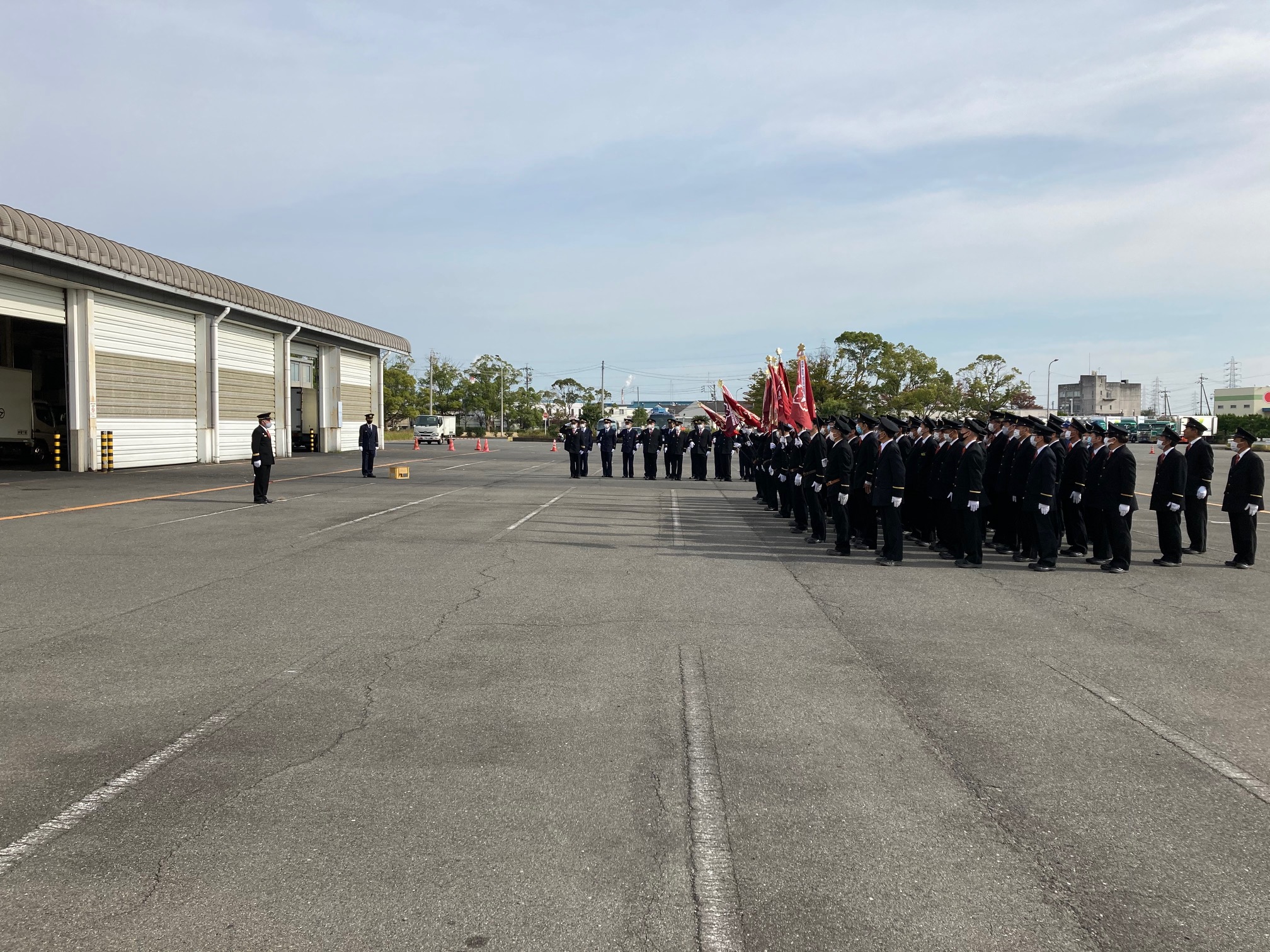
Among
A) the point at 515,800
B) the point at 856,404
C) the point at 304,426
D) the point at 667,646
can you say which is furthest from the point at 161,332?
the point at 856,404

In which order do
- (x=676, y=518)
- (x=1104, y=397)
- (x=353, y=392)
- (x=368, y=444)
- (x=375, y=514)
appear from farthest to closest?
(x=1104, y=397) < (x=353, y=392) < (x=368, y=444) < (x=676, y=518) < (x=375, y=514)

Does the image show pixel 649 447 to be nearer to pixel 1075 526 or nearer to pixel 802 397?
pixel 802 397

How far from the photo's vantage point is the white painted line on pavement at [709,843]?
3170 mm

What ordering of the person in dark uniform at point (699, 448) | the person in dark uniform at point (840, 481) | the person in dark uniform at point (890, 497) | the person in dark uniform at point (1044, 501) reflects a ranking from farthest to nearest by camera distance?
the person in dark uniform at point (699, 448) < the person in dark uniform at point (840, 481) < the person in dark uniform at point (890, 497) < the person in dark uniform at point (1044, 501)

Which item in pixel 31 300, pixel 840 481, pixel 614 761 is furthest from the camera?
pixel 31 300

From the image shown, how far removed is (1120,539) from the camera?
1168 centimetres

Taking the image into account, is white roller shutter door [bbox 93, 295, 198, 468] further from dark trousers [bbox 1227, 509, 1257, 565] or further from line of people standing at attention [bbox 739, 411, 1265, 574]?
dark trousers [bbox 1227, 509, 1257, 565]

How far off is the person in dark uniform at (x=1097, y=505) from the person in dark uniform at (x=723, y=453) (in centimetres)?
1700

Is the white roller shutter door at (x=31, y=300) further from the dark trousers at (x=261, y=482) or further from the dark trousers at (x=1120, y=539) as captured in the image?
the dark trousers at (x=1120, y=539)

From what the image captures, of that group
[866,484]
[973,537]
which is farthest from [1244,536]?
[866,484]

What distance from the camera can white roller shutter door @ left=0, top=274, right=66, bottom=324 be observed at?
2434 centimetres

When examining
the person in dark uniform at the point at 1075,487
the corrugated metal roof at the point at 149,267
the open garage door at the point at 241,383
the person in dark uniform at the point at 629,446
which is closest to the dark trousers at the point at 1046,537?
the person in dark uniform at the point at 1075,487

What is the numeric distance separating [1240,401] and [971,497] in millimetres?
160753

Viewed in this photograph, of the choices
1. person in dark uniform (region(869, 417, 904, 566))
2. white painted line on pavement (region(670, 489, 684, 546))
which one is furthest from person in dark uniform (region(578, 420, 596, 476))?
person in dark uniform (region(869, 417, 904, 566))
